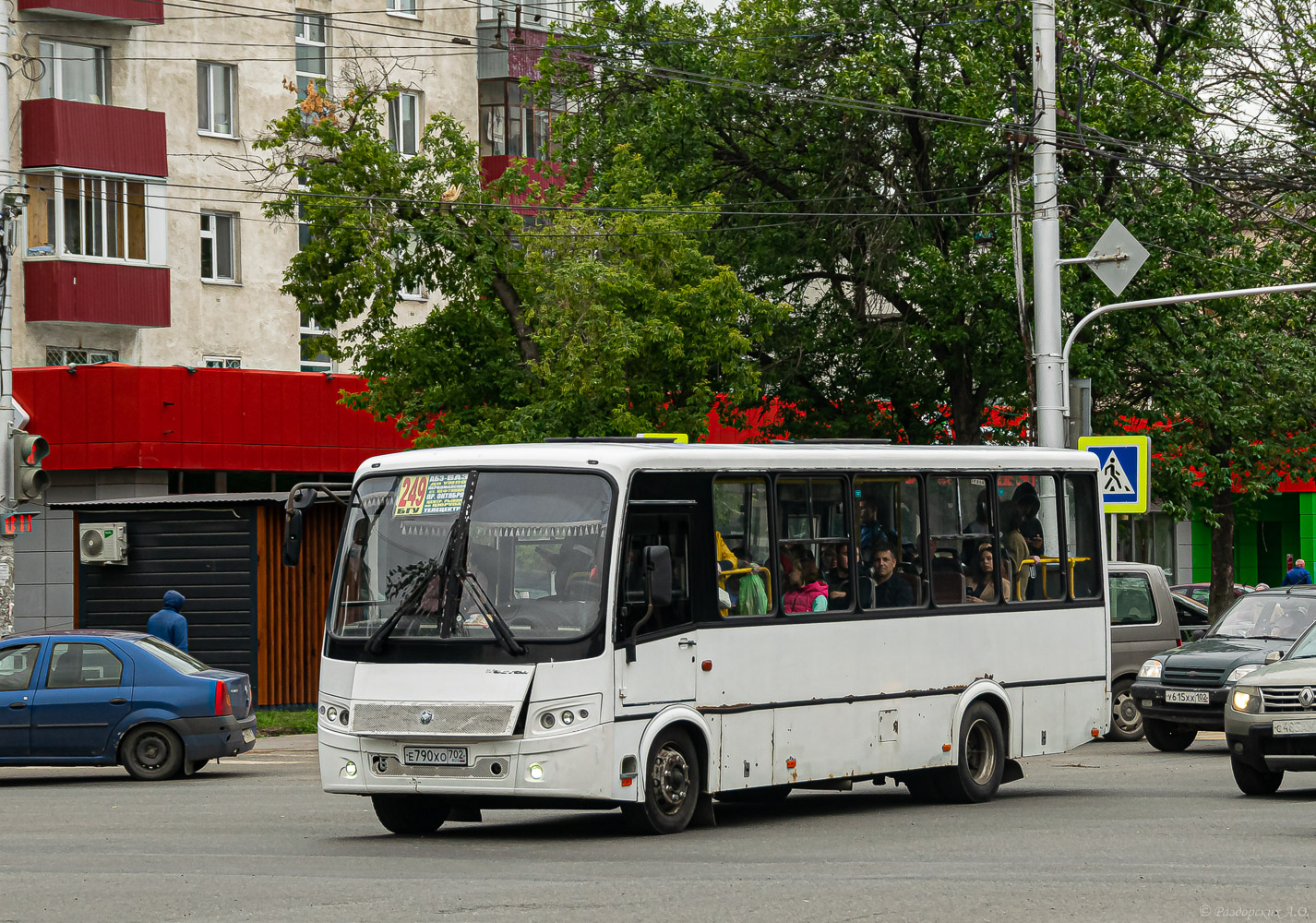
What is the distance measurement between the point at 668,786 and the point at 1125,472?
12059 mm

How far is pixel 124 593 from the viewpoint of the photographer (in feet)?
93.2

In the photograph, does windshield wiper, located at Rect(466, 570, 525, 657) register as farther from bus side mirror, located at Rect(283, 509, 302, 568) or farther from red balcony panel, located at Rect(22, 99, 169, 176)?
red balcony panel, located at Rect(22, 99, 169, 176)

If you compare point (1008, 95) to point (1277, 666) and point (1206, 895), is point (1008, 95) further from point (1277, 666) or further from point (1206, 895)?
point (1206, 895)

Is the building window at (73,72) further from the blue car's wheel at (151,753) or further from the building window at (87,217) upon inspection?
the blue car's wheel at (151,753)

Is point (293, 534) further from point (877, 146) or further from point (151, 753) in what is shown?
point (877, 146)

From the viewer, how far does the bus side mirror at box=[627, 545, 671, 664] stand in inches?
514

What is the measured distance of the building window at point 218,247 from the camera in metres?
43.9

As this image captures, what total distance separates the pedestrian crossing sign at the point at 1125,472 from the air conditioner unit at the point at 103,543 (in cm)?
1301

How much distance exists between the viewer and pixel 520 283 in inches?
1262

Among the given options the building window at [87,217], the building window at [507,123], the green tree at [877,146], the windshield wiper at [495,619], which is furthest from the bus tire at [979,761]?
the building window at [507,123]

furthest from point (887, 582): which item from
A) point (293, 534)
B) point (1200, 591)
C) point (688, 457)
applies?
point (1200, 591)

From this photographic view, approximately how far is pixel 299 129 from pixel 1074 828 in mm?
20709

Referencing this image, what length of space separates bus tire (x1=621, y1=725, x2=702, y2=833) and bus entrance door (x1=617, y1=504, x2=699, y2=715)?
28 centimetres

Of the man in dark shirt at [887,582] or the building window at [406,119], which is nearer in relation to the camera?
the man in dark shirt at [887,582]
